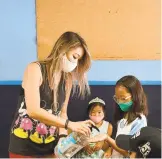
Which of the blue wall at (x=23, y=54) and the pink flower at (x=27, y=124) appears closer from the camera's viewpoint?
the pink flower at (x=27, y=124)

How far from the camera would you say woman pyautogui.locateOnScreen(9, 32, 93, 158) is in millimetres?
1467

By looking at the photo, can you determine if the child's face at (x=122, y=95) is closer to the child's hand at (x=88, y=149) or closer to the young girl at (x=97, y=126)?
the young girl at (x=97, y=126)

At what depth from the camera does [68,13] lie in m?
1.66

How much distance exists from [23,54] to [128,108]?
0.63m

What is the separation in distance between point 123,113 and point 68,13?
0.61m

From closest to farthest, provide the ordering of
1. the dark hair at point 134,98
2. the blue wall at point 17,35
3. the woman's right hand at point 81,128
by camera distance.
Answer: the woman's right hand at point 81,128
the dark hair at point 134,98
the blue wall at point 17,35

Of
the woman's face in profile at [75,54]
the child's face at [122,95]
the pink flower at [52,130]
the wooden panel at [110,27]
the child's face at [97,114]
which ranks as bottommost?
the pink flower at [52,130]

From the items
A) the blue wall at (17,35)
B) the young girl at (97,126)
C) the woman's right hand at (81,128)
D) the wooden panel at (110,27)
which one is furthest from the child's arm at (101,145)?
the blue wall at (17,35)

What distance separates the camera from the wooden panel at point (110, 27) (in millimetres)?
1647

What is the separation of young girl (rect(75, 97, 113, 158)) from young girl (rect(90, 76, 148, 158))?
3 centimetres

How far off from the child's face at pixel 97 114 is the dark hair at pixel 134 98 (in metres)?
0.08

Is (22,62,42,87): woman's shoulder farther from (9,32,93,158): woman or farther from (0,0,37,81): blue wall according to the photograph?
(0,0,37,81): blue wall

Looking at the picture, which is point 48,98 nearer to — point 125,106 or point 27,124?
point 27,124

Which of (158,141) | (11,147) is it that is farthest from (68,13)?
(158,141)
